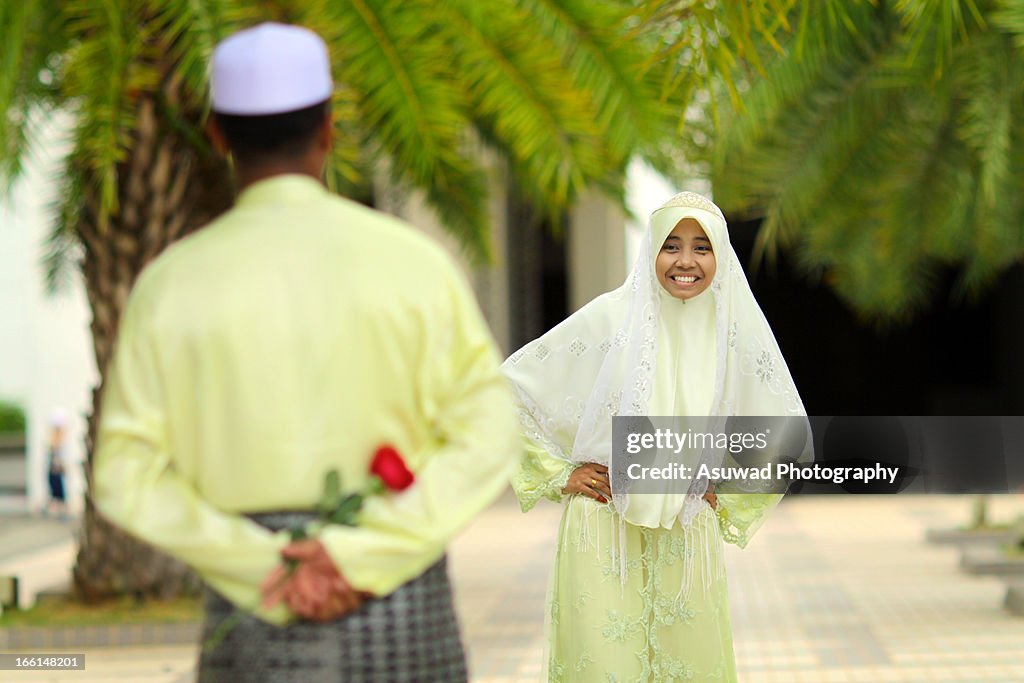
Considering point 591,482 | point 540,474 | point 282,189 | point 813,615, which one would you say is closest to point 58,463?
point 813,615

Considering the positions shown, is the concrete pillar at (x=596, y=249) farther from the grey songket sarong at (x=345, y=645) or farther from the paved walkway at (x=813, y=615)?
the grey songket sarong at (x=345, y=645)

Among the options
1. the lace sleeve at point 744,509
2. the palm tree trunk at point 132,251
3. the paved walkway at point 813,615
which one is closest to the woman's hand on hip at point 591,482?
the lace sleeve at point 744,509

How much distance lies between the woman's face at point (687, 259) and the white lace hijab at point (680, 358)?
0.03 m

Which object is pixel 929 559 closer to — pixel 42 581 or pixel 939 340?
pixel 42 581

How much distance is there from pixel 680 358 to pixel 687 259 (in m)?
0.27

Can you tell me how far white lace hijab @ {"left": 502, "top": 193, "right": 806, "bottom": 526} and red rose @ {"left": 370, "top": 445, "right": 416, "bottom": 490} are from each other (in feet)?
5.52

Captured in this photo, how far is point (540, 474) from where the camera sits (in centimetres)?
420

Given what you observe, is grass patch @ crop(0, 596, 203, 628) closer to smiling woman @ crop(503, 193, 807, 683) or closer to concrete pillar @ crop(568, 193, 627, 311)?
smiling woman @ crop(503, 193, 807, 683)

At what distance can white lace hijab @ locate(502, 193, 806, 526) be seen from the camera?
12.8 feet

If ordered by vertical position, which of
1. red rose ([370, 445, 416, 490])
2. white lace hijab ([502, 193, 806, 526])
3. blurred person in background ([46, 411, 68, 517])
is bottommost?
blurred person in background ([46, 411, 68, 517])

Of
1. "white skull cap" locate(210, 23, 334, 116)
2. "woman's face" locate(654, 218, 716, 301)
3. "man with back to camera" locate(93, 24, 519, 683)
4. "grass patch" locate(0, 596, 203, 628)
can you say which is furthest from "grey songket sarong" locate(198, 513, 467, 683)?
"grass patch" locate(0, 596, 203, 628)

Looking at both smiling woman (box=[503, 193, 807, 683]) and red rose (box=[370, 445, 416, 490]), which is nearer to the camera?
red rose (box=[370, 445, 416, 490])

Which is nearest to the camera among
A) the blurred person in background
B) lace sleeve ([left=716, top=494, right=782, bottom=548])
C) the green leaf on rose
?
the green leaf on rose

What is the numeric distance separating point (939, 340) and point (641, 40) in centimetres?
1510
